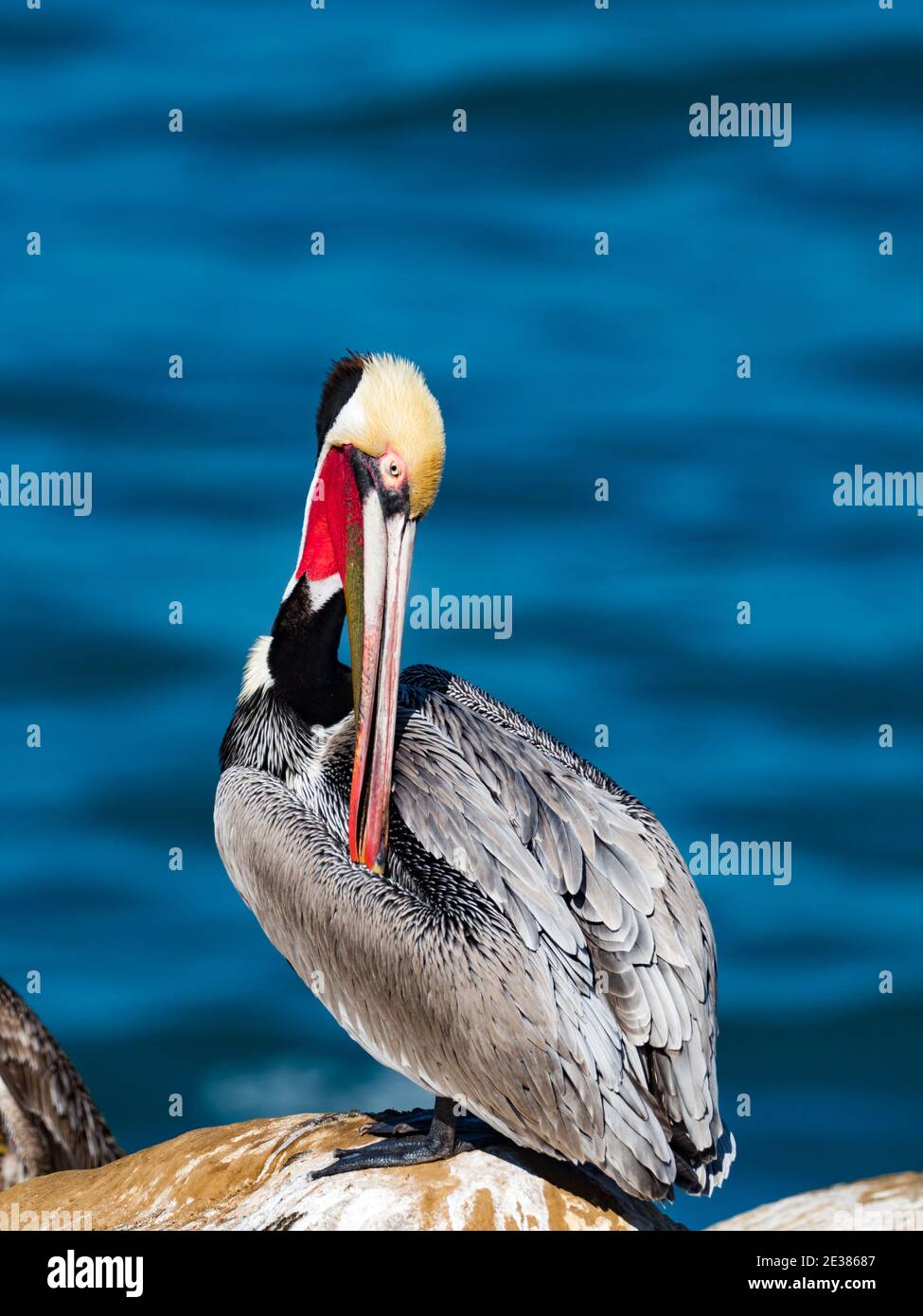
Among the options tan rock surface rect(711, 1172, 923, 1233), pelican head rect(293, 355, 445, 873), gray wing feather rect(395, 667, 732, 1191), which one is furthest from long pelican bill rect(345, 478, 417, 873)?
tan rock surface rect(711, 1172, 923, 1233)

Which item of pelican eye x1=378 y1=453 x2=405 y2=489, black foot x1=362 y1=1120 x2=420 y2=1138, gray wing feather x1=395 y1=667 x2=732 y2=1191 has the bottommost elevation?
black foot x1=362 y1=1120 x2=420 y2=1138

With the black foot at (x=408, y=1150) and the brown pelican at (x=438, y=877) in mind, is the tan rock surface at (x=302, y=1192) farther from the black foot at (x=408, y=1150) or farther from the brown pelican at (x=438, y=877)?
the brown pelican at (x=438, y=877)

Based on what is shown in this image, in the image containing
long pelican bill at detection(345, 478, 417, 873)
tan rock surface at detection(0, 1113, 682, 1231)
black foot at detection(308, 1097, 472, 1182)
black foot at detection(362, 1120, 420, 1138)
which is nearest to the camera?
tan rock surface at detection(0, 1113, 682, 1231)

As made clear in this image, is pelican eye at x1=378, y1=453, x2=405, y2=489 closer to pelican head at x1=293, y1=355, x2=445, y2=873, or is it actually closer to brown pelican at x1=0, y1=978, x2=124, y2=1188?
pelican head at x1=293, y1=355, x2=445, y2=873

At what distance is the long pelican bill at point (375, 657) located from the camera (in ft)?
23.7

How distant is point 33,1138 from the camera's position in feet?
27.5

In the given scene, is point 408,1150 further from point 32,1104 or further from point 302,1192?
point 32,1104

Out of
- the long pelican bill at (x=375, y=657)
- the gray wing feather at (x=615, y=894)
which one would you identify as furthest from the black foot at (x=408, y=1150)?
the long pelican bill at (x=375, y=657)

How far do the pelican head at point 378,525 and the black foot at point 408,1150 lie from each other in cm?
91

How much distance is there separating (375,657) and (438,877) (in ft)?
2.69

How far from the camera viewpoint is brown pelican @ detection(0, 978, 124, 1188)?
8391 millimetres

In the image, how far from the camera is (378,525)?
7512 mm
